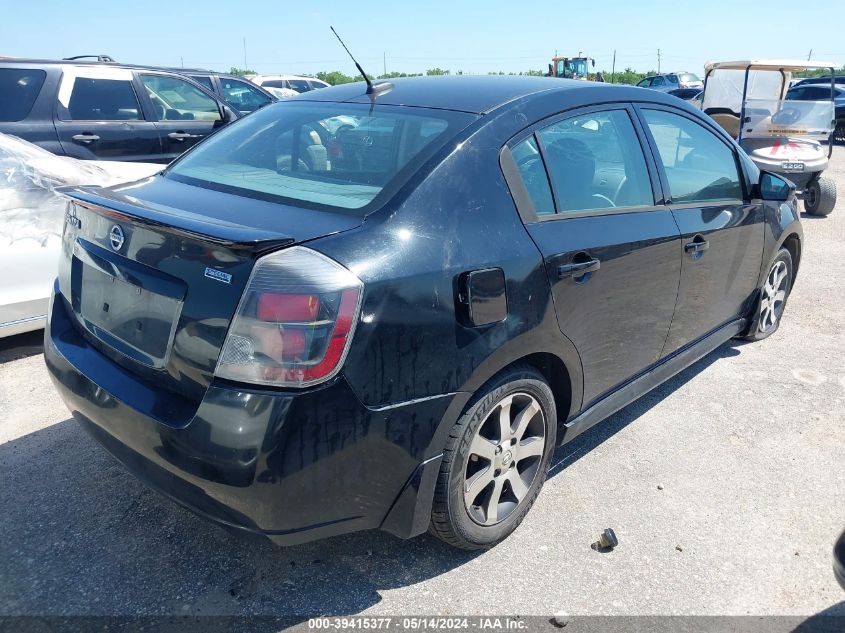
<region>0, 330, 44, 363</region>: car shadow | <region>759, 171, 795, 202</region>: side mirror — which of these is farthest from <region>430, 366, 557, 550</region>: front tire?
<region>0, 330, 44, 363</region>: car shadow

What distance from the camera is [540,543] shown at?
2.68 meters

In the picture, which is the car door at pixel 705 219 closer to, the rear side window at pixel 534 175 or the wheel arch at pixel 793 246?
the wheel arch at pixel 793 246

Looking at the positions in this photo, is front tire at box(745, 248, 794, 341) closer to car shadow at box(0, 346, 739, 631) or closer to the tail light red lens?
car shadow at box(0, 346, 739, 631)

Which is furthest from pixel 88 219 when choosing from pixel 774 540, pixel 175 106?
pixel 175 106

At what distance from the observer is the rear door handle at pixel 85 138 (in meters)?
6.22

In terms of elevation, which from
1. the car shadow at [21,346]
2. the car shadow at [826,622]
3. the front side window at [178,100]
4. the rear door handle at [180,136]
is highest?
the front side window at [178,100]

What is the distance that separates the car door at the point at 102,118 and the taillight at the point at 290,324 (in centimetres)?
524

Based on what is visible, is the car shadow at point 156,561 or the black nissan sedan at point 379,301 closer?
the black nissan sedan at point 379,301

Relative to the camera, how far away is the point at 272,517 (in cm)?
196

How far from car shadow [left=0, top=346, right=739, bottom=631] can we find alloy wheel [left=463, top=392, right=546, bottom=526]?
8.1 inches

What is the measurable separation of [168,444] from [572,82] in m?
2.25

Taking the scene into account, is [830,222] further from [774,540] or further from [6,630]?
[6,630]

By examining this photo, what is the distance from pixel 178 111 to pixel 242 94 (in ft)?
10.9

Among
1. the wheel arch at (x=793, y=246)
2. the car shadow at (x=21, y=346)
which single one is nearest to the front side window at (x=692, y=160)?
the wheel arch at (x=793, y=246)
